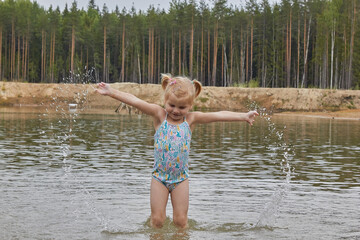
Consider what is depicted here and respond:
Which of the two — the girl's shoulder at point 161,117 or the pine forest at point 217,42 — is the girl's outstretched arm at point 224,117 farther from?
the pine forest at point 217,42

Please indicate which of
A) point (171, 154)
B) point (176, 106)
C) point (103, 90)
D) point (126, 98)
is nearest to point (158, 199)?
point (171, 154)

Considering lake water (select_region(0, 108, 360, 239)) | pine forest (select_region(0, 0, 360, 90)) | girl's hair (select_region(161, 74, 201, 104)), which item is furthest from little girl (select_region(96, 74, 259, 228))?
pine forest (select_region(0, 0, 360, 90))

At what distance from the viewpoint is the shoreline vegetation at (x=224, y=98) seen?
66.7 m

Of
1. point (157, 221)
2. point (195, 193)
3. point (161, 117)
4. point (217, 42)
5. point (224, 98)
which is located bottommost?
point (195, 193)

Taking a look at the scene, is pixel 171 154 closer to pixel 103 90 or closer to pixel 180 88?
pixel 180 88

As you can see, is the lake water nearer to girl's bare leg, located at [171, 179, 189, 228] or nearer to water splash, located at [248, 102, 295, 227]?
water splash, located at [248, 102, 295, 227]

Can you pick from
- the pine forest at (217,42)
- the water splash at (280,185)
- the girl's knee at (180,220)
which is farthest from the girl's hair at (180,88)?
the pine forest at (217,42)

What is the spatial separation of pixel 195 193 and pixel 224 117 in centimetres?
388

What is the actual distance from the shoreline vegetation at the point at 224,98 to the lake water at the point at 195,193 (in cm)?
4457

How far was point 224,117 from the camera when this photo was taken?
24.0ft

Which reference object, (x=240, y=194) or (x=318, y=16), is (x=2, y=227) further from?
(x=318, y=16)

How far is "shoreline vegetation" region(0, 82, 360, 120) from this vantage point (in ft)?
219

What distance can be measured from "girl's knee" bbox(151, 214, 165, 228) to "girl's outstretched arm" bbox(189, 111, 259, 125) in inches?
50.3

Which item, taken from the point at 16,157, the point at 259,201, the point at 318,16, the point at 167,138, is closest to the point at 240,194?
the point at 259,201
